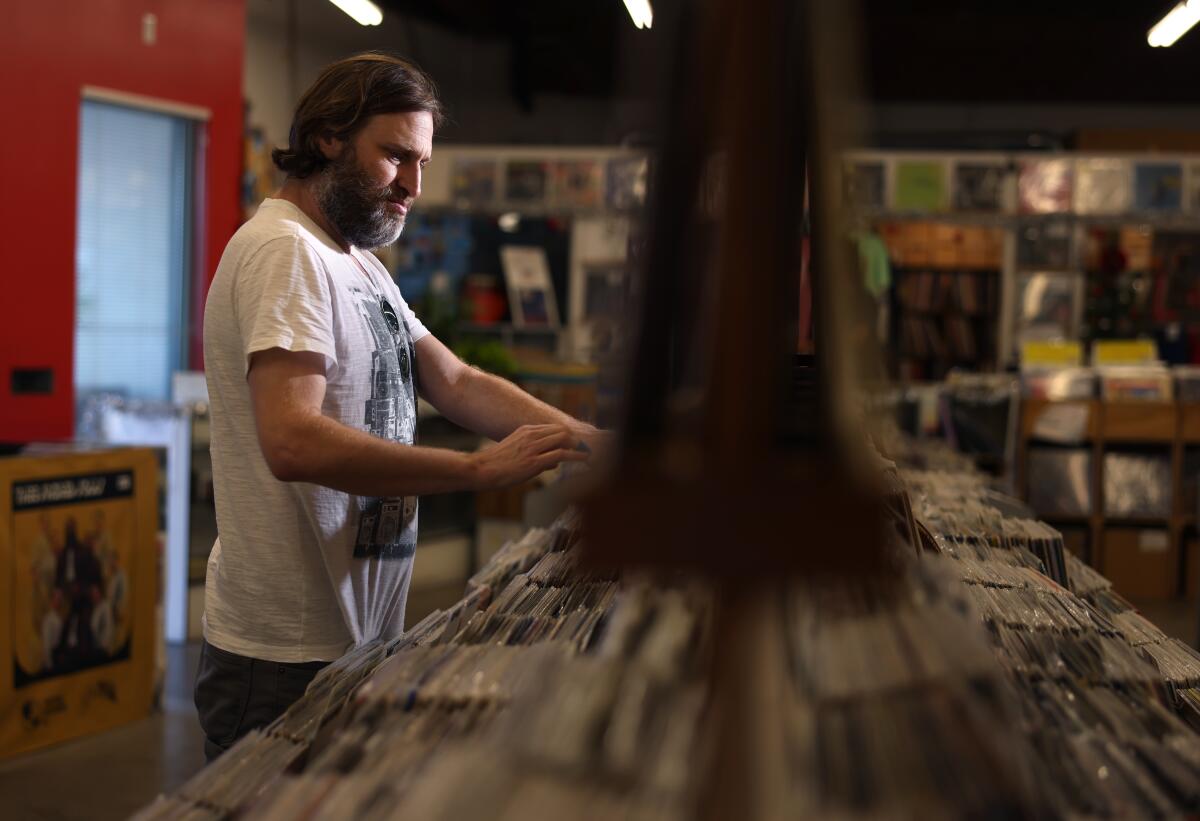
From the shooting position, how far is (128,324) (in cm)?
675

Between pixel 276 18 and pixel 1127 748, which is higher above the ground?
pixel 276 18

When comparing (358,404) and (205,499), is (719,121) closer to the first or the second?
(358,404)

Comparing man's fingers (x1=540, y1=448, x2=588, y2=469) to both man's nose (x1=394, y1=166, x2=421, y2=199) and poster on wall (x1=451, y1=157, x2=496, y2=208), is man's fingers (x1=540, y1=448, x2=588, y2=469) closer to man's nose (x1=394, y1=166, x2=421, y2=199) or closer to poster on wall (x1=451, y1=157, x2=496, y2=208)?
man's nose (x1=394, y1=166, x2=421, y2=199)

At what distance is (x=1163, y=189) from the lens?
9.35m

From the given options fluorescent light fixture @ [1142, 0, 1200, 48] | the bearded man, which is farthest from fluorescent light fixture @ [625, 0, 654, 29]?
fluorescent light fixture @ [1142, 0, 1200, 48]

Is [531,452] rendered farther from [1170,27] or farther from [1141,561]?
[1141,561]

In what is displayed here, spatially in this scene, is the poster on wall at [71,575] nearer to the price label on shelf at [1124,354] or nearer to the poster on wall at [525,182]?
the price label on shelf at [1124,354]

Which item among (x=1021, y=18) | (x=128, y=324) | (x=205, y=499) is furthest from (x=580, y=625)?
(x=1021, y=18)

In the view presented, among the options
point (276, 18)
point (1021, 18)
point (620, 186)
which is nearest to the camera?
point (620, 186)

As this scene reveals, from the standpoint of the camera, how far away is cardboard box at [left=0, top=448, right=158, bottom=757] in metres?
3.77

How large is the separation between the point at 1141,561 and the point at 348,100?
21.1ft

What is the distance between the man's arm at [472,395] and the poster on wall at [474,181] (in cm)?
850

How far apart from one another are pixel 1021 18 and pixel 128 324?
9.18 meters

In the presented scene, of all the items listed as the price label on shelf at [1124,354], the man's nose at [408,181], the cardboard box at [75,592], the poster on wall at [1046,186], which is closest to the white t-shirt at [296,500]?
the man's nose at [408,181]
